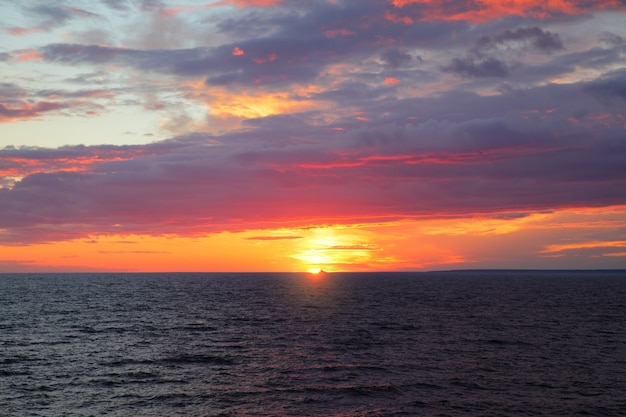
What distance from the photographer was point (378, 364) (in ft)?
175

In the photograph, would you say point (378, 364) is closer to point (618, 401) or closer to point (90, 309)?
point (618, 401)

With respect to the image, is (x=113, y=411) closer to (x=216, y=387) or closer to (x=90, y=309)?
(x=216, y=387)

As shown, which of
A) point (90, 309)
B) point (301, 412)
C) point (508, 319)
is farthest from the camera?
point (90, 309)

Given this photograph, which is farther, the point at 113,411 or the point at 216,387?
the point at 216,387

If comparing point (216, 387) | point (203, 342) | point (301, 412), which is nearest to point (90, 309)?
point (203, 342)

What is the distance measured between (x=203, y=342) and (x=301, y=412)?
3346cm

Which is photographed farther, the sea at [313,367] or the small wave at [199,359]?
the small wave at [199,359]

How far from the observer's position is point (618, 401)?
40.3 metres

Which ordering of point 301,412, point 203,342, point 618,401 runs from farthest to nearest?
point 203,342 < point 618,401 < point 301,412

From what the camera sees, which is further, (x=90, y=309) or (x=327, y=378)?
(x=90, y=309)

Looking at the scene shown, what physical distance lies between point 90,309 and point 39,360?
62.1 m

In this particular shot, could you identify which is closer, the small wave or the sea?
the sea

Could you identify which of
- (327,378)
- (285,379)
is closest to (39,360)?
(285,379)

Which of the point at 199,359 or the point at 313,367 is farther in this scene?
the point at 199,359
